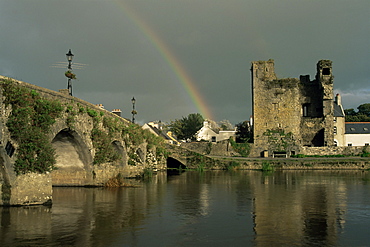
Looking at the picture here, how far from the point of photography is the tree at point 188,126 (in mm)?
98312

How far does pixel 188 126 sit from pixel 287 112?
39170mm

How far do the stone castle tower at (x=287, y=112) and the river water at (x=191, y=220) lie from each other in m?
37.9

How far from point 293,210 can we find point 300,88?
4899cm

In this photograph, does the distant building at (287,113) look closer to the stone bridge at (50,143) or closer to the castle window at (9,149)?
the stone bridge at (50,143)

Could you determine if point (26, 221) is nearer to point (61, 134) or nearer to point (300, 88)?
point (61, 134)

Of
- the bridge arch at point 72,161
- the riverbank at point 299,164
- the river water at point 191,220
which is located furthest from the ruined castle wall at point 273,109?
the bridge arch at point 72,161

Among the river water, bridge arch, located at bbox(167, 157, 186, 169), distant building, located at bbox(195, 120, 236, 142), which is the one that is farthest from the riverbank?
distant building, located at bbox(195, 120, 236, 142)

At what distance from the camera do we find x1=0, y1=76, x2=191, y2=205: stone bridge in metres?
17.2

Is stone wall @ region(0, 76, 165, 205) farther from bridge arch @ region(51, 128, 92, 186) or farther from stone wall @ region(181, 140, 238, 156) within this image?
stone wall @ region(181, 140, 238, 156)

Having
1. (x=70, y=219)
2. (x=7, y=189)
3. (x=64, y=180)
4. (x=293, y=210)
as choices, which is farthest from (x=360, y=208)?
(x=64, y=180)

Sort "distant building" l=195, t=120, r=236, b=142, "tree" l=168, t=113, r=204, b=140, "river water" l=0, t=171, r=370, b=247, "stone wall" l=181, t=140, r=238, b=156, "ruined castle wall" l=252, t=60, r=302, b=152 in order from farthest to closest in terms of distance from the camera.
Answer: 1. "tree" l=168, t=113, r=204, b=140
2. "distant building" l=195, t=120, r=236, b=142
3. "ruined castle wall" l=252, t=60, r=302, b=152
4. "stone wall" l=181, t=140, r=238, b=156
5. "river water" l=0, t=171, r=370, b=247

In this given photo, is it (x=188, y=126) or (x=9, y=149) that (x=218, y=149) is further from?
(x=9, y=149)

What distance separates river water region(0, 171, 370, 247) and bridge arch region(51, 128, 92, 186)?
5.41 ft

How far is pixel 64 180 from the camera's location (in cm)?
2756
